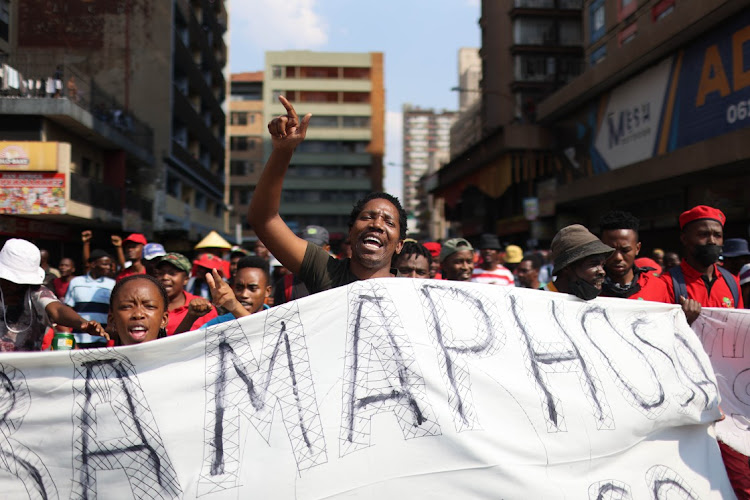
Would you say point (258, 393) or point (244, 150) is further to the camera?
point (244, 150)

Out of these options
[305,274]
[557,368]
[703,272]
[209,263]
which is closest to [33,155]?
[209,263]

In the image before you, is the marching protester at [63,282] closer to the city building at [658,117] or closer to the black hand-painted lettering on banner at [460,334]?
the black hand-painted lettering on banner at [460,334]

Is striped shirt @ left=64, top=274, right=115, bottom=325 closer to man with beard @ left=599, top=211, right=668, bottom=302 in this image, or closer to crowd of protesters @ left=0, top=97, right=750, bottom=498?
crowd of protesters @ left=0, top=97, right=750, bottom=498

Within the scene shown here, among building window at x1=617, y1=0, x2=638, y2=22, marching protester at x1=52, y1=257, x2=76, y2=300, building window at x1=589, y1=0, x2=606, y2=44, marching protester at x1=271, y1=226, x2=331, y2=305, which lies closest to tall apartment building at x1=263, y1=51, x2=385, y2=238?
building window at x1=589, y1=0, x2=606, y2=44

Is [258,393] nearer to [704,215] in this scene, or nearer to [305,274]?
[305,274]

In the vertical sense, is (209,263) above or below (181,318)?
above

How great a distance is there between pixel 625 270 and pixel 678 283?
1.06 feet

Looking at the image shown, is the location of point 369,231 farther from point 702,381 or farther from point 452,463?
point 702,381

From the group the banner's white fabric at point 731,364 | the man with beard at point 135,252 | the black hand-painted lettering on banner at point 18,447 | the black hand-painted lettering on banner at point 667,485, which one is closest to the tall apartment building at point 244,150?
the man with beard at point 135,252

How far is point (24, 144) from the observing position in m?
18.2

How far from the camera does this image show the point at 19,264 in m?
3.75

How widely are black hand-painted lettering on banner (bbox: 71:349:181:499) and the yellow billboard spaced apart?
17.7m

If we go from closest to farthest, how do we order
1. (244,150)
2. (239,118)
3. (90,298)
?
1. (90,298)
2. (244,150)
3. (239,118)

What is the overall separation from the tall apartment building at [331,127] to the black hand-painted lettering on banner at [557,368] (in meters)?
65.5
